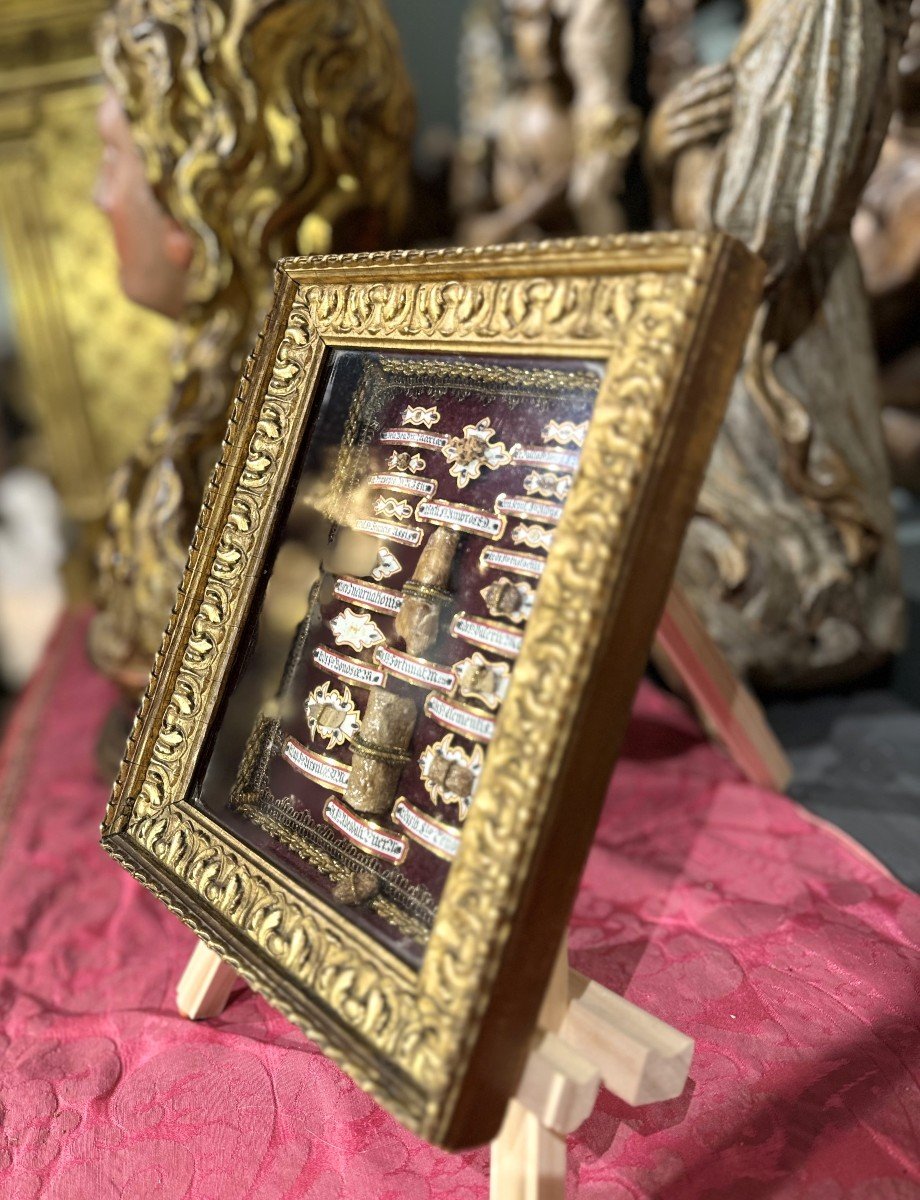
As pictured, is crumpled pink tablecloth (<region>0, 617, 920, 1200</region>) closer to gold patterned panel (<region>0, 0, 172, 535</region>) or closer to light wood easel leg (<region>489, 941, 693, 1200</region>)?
light wood easel leg (<region>489, 941, 693, 1200</region>)

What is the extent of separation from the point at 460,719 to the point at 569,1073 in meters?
0.22

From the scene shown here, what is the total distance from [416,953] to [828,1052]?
0.42 meters

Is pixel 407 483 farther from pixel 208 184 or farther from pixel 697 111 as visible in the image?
pixel 697 111

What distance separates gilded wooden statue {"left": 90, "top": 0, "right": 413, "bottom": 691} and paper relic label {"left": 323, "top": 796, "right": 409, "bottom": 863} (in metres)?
0.67

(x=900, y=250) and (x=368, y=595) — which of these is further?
(x=900, y=250)

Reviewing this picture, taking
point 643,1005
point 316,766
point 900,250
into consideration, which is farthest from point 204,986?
point 900,250

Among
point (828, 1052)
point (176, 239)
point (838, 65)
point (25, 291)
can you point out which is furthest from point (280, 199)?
point (25, 291)

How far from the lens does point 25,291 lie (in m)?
2.62

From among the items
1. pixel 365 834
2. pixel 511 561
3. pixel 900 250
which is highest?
pixel 900 250

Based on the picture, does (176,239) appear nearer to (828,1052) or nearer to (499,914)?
(499,914)

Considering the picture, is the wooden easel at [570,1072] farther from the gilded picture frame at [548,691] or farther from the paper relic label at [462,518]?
the paper relic label at [462,518]

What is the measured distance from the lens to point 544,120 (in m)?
2.59

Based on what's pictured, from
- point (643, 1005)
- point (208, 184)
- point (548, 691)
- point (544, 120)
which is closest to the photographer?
point (548, 691)

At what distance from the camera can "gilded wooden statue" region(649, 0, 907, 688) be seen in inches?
48.1
